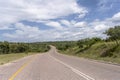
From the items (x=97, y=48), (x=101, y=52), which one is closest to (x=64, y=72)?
(x=101, y=52)

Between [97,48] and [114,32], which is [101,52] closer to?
[97,48]

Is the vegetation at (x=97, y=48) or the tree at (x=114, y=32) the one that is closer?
the vegetation at (x=97, y=48)

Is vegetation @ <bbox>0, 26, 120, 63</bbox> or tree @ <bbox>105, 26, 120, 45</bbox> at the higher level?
tree @ <bbox>105, 26, 120, 45</bbox>

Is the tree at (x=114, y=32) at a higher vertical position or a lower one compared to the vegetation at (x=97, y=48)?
higher

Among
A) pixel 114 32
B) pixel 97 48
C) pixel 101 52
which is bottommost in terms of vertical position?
pixel 101 52

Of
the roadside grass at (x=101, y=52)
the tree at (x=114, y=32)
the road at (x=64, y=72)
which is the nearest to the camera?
the road at (x=64, y=72)

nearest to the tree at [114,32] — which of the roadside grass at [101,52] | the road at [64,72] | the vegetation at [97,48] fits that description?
the vegetation at [97,48]

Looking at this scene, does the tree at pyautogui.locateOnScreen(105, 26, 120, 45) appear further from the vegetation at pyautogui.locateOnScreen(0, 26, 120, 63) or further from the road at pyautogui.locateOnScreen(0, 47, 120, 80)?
the road at pyautogui.locateOnScreen(0, 47, 120, 80)

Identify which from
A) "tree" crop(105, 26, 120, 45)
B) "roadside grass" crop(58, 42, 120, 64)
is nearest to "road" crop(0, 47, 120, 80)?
"roadside grass" crop(58, 42, 120, 64)

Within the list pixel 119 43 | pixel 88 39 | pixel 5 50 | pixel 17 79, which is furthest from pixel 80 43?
pixel 5 50

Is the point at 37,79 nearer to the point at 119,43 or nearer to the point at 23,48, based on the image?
Result: the point at 119,43

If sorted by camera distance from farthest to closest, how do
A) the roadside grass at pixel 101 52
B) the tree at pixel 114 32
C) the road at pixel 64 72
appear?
the tree at pixel 114 32 → the roadside grass at pixel 101 52 → the road at pixel 64 72

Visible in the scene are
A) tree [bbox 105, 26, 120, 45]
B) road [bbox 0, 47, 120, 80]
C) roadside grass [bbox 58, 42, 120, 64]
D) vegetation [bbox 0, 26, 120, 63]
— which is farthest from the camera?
tree [bbox 105, 26, 120, 45]

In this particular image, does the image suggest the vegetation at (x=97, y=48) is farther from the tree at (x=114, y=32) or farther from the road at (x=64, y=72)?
the road at (x=64, y=72)
